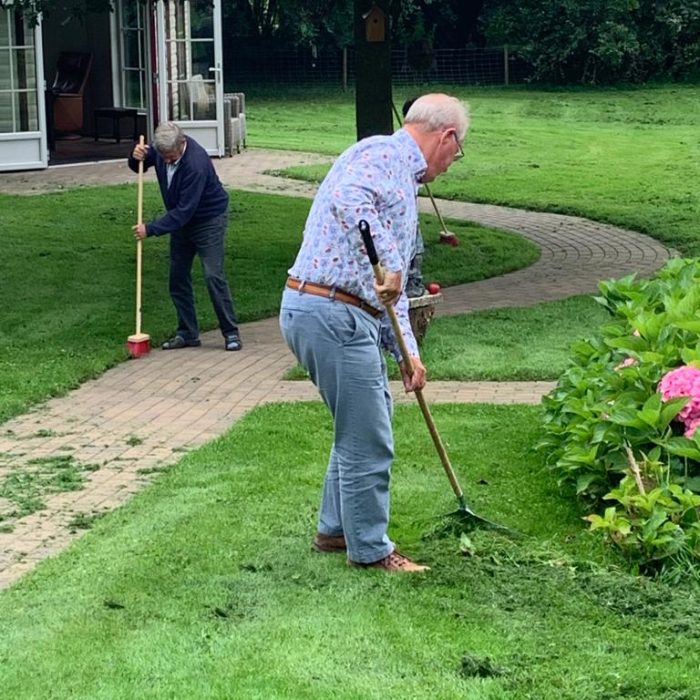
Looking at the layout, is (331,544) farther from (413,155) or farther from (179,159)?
(179,159)

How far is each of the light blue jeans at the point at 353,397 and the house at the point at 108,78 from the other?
13501mm

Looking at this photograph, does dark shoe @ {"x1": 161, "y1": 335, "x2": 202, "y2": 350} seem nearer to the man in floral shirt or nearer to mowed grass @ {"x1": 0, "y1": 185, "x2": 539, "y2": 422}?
mowed grass @ {"x1": 0, "y1": 185, "x2": 539, "y2": 422}

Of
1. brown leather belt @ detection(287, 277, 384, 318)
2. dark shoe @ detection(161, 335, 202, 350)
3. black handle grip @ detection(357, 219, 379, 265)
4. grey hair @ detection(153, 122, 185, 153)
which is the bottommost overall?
dark shoe @ detection(161, 335, 202, 350)

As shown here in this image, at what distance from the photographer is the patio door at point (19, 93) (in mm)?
20141

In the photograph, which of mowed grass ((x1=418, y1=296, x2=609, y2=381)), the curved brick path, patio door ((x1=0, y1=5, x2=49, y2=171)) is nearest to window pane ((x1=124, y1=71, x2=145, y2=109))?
patio door ((x1=0, y1=5, x2=49, y2=171))

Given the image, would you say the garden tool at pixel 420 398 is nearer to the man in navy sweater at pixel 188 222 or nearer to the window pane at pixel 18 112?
the man in navy sweater at pixel 188 222

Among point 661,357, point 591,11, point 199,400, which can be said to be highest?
point 591,11

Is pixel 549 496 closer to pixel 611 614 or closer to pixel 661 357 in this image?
pixel 661 357

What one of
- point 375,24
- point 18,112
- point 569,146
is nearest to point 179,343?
point 375,24

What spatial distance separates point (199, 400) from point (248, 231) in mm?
6862

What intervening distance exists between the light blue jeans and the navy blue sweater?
478cm

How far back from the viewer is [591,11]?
34719 mm

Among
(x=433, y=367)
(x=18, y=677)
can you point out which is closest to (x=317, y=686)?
(x=18, y=677)

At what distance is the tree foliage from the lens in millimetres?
35062
